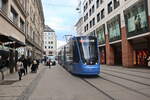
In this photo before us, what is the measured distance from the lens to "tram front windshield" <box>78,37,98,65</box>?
15312 mm

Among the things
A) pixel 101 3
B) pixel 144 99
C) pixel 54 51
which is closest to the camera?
pixel 144 99

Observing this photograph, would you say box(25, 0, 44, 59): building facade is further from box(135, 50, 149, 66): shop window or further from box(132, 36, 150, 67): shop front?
box(135, 50, 149, 66): shop window

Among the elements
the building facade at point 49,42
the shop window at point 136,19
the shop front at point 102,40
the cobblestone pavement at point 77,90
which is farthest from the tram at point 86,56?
the building facade at point 49,42

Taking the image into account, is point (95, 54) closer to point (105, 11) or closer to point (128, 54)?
point (128, 54)

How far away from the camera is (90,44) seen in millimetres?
15750

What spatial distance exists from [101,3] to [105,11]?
152 inches

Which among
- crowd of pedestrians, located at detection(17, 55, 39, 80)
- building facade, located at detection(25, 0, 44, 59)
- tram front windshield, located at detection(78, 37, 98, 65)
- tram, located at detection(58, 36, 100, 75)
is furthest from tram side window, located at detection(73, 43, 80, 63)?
building facade, located at detection(25, 0, 44, 59)

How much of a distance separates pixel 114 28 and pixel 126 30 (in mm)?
5022

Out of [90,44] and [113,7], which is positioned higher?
[113,7]

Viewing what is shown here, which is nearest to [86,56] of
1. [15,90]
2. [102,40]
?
[15,90]

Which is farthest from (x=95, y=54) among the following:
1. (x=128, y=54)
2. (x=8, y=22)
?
(x=128, y=54)

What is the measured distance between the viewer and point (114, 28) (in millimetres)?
33219

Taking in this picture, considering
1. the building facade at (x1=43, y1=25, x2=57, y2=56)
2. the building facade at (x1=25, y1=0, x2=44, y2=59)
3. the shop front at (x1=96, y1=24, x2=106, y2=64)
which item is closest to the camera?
the building facade at (x1=25, y1=0, x2=44, y2=59)

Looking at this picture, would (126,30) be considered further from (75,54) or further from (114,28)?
(75,54)
